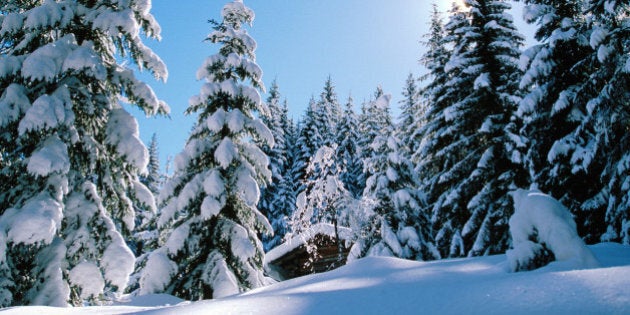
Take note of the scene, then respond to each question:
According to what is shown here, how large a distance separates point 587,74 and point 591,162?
3498 mm

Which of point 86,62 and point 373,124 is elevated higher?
point 373,124

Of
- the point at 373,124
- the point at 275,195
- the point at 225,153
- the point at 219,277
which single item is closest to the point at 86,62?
the point at 225,153

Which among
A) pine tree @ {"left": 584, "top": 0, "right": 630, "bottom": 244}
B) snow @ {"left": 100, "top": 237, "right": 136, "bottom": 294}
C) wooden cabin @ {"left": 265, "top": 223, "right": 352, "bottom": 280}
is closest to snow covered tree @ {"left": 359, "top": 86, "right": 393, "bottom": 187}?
wooden cabin @ {"left": 265, "top": 223, "right": 352, "bottom": 280}

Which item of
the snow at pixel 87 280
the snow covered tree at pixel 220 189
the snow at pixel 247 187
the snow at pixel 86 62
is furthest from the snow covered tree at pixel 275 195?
the snow at pixel 87 280

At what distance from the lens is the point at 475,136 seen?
16719 millimetres

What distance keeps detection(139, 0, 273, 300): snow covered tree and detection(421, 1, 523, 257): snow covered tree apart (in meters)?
7.55

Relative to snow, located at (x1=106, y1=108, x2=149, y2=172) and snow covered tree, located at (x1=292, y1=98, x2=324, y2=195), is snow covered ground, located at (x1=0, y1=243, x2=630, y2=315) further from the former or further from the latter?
snow covered tree, located at (x1=292, y1=98, x2=324, y2=195)

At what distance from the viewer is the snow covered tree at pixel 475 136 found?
50.2 feet

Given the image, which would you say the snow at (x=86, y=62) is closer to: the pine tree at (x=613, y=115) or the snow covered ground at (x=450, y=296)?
the snow covered ground at (x=450, y=296)

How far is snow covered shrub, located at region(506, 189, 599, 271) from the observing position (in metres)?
4.89

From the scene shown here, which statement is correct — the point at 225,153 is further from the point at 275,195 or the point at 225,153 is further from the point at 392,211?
the point at 275,195

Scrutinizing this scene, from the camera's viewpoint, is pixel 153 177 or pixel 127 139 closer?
pixel 127 139

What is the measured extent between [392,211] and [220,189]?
768 cm

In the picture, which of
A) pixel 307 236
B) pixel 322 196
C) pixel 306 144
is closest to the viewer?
pixel 322 196
